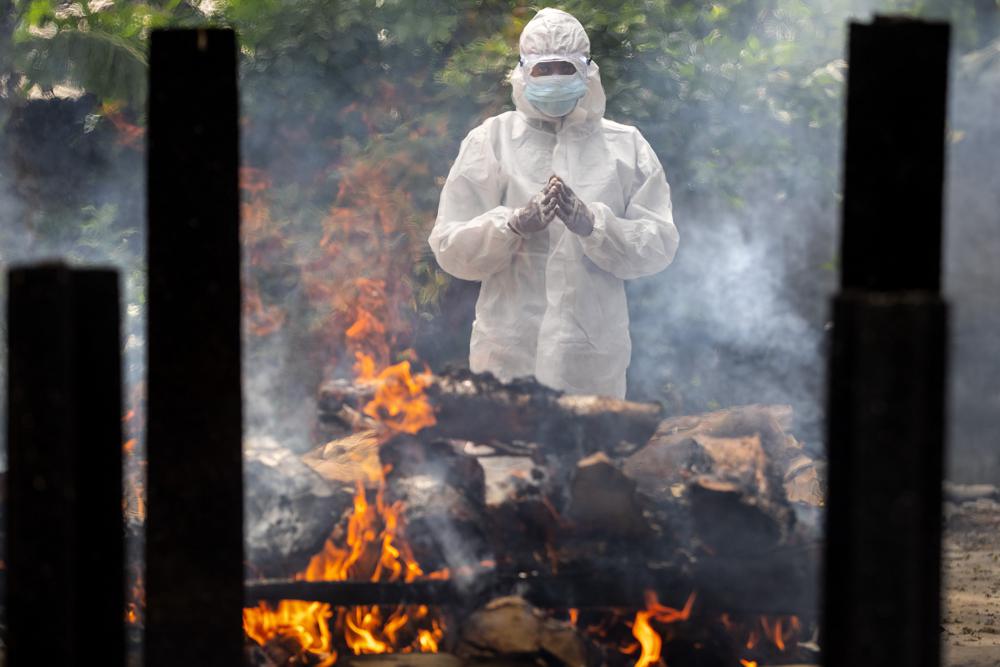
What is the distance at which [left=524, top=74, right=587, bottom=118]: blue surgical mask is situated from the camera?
6.62 m

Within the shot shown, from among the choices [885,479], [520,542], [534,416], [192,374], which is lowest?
[520,542]

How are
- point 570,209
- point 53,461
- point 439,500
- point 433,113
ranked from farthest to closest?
point 433,113 < point 570,209 < point 439,500 < point 53,461

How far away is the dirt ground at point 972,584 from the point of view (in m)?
6.54

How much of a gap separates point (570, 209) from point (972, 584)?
11.7ft

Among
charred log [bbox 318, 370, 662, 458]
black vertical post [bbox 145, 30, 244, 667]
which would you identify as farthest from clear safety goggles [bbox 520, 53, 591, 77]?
black vertical post [bbox 145, 30, 244, 667]

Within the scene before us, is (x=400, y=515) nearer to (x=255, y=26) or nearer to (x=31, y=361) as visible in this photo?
(x=31, y=361)

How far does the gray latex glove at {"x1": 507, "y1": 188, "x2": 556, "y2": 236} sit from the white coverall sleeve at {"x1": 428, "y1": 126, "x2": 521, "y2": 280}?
0.07m

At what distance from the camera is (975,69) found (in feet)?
35.1

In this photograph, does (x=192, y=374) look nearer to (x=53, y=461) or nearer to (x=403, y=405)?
(x=53, y=461)

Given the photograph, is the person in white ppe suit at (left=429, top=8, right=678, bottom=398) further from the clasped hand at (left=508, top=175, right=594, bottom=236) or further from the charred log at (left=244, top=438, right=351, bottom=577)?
the charred log at (left=244, top=438, right=351, bottom=577)

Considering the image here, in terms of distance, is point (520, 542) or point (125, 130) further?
point (125, 130)

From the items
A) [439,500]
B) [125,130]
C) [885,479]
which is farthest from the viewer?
[125,130]

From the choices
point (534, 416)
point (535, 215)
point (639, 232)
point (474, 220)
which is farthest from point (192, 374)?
point (639, 232)

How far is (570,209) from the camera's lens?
629 cm
